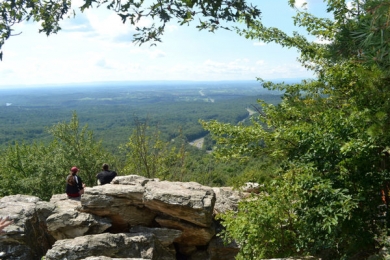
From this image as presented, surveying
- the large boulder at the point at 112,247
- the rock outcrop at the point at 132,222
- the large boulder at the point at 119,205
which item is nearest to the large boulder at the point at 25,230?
the rock outcrop at the point at 132,222

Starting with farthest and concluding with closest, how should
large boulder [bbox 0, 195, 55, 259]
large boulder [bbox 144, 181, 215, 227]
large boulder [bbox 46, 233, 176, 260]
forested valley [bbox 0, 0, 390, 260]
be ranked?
large boulder [bbox 0, 195, 55, 259] → large boulder [bbox 144, 181, 215, 227] → large boulder [bbox 46, 233, 176, 260] → forested valley [bbox 0, 0, 390, 260]

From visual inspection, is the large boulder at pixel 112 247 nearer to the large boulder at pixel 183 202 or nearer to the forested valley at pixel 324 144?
the large boulder at pixel 183 202

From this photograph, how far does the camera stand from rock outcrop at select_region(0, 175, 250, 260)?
11633 millimetres

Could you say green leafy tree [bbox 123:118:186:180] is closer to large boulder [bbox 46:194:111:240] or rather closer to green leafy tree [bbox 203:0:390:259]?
large boulder [bbox 46:194:111:240]

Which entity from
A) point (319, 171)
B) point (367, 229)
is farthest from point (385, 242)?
point (319, 171)

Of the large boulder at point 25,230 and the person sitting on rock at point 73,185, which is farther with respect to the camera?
the person sitting on rock at point 73,185

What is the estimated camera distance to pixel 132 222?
12750 mm

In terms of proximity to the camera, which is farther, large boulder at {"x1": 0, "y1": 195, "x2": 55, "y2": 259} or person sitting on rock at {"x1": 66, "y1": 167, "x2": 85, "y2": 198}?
person sitting on rock at {"x1": 66, "y1": 167, "x2": 85, "y2": 198}

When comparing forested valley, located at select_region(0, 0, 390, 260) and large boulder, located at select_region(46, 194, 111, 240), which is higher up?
forested valley, located at select_region(0, 0, 390, 260)

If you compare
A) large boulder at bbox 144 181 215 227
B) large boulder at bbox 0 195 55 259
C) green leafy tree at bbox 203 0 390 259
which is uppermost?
green leafy tree at bbox 203 0 390 259

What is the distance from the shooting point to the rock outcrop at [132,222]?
11.6 meters

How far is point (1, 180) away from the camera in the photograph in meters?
22.2

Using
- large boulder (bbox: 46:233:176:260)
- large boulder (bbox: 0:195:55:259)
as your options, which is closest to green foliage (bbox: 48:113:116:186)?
large boulder (bbox: 0:195:55:259)

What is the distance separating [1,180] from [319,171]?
22371mm
